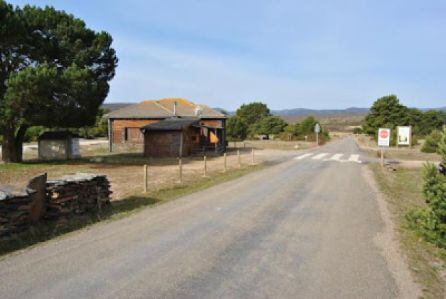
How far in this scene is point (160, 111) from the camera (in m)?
46.1

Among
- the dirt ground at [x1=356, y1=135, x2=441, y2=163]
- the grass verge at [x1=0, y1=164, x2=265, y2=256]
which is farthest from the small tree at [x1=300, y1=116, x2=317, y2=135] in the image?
the grass verge at [x1=0, y1=164, x2=265, y2=256]

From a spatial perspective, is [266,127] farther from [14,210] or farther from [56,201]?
[14,210]

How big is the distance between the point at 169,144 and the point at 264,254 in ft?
96.7

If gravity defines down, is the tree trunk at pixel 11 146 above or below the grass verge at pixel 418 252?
above

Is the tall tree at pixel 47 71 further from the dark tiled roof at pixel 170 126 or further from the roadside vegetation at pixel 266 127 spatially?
the roadside vegetation at pixel 266 127

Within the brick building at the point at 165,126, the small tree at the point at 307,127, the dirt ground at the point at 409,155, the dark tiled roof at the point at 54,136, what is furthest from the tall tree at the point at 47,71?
the small tree at the point at 307,127

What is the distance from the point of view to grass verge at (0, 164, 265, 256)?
26.5 feet

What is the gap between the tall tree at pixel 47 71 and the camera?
21734mm

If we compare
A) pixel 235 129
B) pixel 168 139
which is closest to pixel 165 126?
pixel 168 139

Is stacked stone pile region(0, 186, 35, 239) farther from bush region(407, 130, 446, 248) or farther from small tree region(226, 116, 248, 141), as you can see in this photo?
small tree region(226, 116, 248, 141)

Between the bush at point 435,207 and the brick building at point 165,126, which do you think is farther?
the brick building at point 165,126

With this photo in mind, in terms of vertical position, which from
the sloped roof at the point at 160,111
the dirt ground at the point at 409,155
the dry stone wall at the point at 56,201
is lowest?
the dirt ground at the point at 409,155

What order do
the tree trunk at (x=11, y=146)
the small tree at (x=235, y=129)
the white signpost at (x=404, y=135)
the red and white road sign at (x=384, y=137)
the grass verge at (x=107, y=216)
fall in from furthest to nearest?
the small tree at (x=235, y=129) < the white signpost at (x=404, y=135) < the red and white road sign at (x=384, y=137) < the tree trunk at (x=11, y=146) < the grass verge at (x=107, y=216)

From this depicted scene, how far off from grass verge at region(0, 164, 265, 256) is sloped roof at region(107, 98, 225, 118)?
91.4ft
